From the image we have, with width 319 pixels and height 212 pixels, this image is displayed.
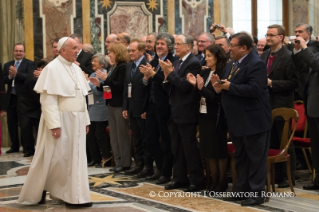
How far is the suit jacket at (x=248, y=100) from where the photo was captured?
5.28m

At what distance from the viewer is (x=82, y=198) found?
5438 millimetres

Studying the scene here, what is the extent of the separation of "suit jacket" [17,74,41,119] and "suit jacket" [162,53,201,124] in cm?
386

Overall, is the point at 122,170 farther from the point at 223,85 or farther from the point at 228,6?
the point at 228,6

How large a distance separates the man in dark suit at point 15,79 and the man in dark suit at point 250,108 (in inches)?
204

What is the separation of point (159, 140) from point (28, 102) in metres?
3.27

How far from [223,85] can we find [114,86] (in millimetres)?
2469

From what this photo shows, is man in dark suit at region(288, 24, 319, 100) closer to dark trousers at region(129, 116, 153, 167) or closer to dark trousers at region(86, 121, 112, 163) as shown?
dark trousers at region(129, 116, 153, 167)

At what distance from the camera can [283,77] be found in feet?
20.5

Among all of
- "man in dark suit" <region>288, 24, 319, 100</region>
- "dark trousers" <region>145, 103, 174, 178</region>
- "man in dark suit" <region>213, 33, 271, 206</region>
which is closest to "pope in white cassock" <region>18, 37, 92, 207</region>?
"dark trousers" <region>145, 103, 174, 178</region>

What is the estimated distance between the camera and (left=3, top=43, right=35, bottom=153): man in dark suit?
32.0 feet

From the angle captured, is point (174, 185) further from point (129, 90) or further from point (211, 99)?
point (129, 90)

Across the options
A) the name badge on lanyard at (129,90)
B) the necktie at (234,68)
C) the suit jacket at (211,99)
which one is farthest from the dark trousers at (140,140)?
the necktie at (234,68)

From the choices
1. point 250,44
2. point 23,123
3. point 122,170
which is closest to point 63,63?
point 250,44

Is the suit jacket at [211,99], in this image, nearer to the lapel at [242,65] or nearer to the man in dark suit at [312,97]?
the lapel at [242,65]
